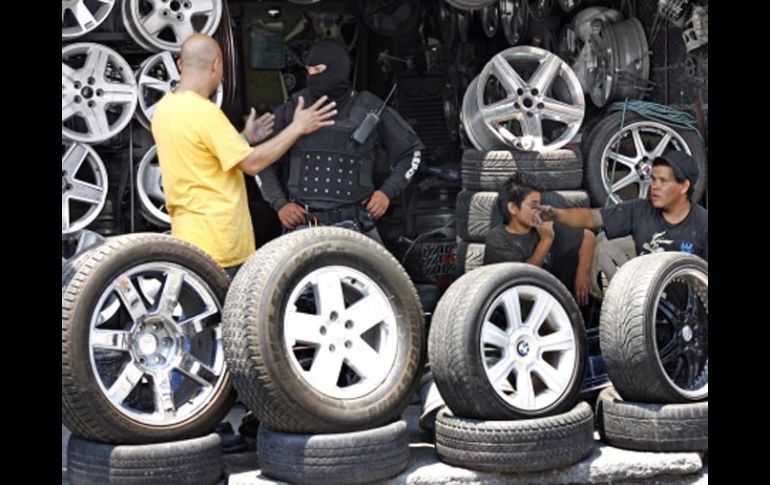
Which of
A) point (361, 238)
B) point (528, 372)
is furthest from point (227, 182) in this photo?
point (528, 372)

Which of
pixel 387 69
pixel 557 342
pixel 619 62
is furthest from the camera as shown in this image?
pixel 387 69

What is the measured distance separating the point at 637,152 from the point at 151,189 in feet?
12.0

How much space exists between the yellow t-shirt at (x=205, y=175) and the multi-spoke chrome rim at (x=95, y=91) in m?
2.15

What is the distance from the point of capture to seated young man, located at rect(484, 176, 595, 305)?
32.2 feet

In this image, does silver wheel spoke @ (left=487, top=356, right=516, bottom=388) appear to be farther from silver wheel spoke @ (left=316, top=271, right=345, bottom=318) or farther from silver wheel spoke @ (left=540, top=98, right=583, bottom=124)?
silver wheel spoke @ (left=540, top=98, right=583, bottom=124)

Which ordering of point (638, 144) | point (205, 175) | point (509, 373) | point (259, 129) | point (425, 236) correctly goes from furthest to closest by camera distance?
1. point (425, 236)
2. point (638, 144)
3. point (259, 129)
4. point (205, 175)
5. point (509, 373)

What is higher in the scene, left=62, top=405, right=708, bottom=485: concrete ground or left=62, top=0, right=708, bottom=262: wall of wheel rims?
left=62, top=0, right=708, bottom=262: wall of wheel rims

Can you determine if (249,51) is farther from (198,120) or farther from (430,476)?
(430,476)

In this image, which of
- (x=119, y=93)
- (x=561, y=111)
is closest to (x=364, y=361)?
(x=561, y=111)

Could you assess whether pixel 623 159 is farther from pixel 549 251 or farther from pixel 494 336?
pixel 494 336

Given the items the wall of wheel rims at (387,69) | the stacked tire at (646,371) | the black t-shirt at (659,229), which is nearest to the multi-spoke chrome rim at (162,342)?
the stacked tire at (646,371)

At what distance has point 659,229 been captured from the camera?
9.27m

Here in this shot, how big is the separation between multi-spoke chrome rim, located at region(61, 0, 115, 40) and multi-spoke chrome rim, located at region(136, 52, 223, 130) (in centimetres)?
48

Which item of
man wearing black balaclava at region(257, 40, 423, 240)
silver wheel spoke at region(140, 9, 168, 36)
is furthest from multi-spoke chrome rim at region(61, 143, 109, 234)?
man wearing black balaclava at region(257, 40, 423, 240)
